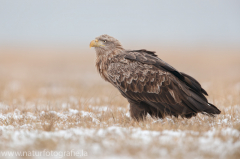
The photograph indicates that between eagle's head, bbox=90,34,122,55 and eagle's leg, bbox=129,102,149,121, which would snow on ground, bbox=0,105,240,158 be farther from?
eagle's head, bbox=90,34,122,55

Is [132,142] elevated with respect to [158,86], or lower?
lower

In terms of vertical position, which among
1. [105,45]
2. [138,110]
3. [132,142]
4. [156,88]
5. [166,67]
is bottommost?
[132,142]

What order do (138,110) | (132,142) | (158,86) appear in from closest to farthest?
(132,142) < (158,86) < (138,110)

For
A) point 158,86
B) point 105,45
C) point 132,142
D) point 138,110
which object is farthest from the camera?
point 105,45

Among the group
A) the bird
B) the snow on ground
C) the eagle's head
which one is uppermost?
the eagle's head

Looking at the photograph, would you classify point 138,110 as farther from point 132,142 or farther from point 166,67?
point 132,142

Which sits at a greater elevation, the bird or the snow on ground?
the bird

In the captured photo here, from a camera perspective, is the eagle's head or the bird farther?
the eagle's head

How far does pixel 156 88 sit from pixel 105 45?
169 centimetres

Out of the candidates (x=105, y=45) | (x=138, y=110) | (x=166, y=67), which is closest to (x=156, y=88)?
(x=166, y=67)

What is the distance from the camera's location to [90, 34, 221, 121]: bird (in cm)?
Answer: 615

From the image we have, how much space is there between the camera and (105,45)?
7020mm

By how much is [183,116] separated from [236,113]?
1.37 meters

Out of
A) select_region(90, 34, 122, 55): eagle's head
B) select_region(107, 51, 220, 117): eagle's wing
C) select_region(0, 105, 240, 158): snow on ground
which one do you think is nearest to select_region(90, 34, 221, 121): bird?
select_region(107, 51, 220, 117): eagle's wing
